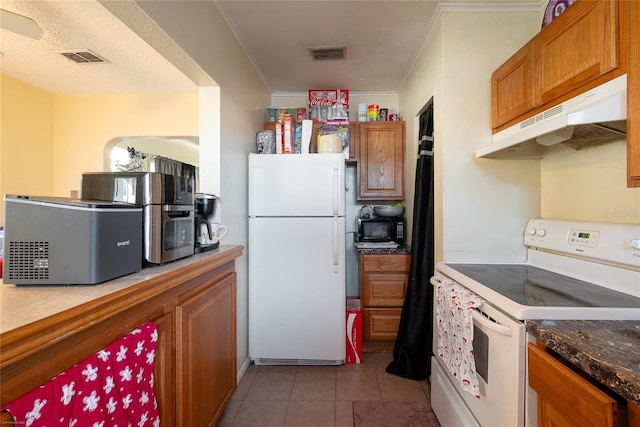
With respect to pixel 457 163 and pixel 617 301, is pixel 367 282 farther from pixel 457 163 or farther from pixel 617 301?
pixel 617 301

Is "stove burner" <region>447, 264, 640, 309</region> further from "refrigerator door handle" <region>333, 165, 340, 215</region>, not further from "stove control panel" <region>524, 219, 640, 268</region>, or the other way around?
"refrigerator door handle" <region>333, 165, 340, 215</region>

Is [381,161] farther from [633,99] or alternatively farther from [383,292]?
[633,99]

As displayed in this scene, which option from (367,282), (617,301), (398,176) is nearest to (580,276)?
(617,301)

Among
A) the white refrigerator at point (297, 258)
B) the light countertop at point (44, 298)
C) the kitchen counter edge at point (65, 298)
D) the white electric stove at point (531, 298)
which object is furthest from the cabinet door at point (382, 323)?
the light countertop at point (44, 298)

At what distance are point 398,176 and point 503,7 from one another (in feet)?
4.70

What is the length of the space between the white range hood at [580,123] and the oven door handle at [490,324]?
743 mm

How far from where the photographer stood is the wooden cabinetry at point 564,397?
0.65m

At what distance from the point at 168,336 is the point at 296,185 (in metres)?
1.45

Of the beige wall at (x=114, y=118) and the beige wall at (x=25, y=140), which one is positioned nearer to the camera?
the beige wall at (x=25, y=140)

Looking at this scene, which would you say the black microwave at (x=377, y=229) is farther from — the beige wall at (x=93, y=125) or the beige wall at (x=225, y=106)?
the beige wall at (x=93, y=125)

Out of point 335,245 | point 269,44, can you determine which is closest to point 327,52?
point 269,44

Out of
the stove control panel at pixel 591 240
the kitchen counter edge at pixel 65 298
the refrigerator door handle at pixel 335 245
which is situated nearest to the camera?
the kitchen counter edge at pixel 65 298

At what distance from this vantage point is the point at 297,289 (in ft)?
7.56

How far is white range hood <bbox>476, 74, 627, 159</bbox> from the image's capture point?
97 centimetres
